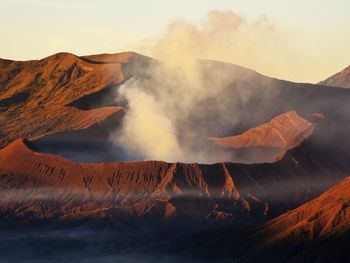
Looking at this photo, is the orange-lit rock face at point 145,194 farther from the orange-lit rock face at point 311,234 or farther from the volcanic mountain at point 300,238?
the orange-lit rock face at point 311,234

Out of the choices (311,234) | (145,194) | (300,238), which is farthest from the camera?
(145,194)

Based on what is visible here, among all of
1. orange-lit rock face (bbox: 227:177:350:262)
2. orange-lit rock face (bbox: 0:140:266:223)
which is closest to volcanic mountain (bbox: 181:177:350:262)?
orange-lit rock face (bbox: 227:177:350:262)

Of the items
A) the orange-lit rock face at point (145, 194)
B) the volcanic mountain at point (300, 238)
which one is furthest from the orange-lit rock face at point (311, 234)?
the orange-lit rock face at point (145, 194)

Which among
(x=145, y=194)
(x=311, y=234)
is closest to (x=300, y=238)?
(x=311, y=234)

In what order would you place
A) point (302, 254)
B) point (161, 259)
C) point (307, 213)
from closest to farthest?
point (302, 254) → point (307, 213) → point (161, 259)

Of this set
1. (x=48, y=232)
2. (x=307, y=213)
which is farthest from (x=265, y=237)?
(x=48, y=232)

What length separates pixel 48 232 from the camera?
19000 centimetres

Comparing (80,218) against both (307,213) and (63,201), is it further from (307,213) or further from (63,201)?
(307,213)

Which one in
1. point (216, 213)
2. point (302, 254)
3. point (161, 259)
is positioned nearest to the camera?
point (302, 254)

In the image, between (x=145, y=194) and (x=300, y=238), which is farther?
(x=145, y=194)

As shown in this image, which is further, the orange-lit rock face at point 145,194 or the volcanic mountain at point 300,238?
the orange-lit rock face at point 145,194

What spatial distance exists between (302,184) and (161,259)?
35.4m

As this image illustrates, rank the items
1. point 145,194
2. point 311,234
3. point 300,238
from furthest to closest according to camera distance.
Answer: point 145,194, point 300,238, point 311,234

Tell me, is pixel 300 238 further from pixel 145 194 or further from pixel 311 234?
pixel 145 194
